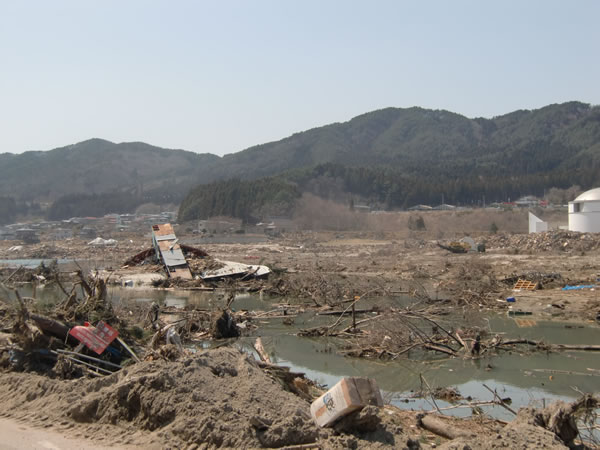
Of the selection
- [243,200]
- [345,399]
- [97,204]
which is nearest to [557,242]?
[345,399]

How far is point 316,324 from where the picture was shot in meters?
17.2

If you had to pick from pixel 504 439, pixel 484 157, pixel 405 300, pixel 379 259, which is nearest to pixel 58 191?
pixel 484 157

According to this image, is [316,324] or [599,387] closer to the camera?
[599,387]

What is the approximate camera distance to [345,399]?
241 inches

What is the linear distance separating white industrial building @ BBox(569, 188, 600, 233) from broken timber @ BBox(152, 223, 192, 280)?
2691cm

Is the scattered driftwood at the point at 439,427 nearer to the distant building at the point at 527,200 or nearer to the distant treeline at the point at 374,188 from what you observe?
the distant treeline at the point at 374,188

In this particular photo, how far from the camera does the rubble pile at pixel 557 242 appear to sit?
Result: 34.3 metres

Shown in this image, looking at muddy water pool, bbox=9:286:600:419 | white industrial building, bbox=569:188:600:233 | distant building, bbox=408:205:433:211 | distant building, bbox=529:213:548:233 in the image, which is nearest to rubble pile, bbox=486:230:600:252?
white industrial building, bbox=569:188:600:233

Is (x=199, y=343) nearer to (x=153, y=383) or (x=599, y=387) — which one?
(x=153, y=383)

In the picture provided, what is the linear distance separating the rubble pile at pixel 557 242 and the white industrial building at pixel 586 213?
3341 millimetres

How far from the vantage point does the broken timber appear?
28.5m

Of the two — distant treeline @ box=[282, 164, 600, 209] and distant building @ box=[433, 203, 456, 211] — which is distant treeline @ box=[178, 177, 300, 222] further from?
distant building @ box=[433, 203, 456, 211]

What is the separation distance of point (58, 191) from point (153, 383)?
190 meters

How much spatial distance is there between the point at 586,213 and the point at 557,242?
20.4 feet
